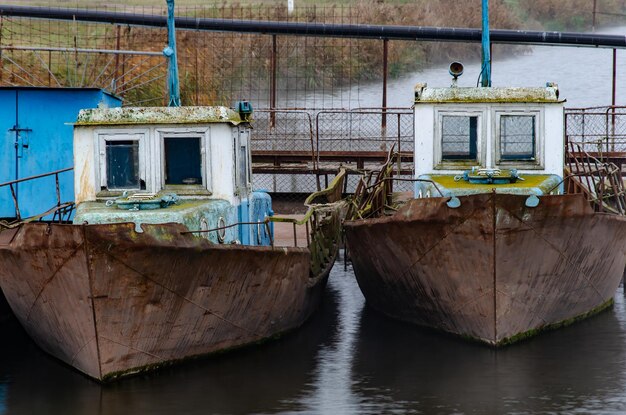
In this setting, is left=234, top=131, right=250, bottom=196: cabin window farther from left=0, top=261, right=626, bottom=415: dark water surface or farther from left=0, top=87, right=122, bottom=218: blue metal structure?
left=0, top=87, right=122, bottom=218: blue metal structure

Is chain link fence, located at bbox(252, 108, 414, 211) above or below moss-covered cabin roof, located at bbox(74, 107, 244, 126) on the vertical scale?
below

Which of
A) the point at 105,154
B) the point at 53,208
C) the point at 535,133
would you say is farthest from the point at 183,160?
the point at 535,133

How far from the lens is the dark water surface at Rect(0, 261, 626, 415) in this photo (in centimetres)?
1504

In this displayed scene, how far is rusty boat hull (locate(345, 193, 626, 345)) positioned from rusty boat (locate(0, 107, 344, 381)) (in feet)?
4.35

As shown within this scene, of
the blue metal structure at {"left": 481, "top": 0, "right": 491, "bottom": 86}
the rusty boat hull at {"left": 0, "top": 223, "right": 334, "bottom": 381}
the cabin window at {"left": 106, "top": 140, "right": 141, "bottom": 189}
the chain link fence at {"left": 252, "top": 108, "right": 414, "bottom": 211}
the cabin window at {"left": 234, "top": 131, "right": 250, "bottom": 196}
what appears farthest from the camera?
the chain link fence at {"left": 252, "top": 108, "right": 414, "bottom": 211}

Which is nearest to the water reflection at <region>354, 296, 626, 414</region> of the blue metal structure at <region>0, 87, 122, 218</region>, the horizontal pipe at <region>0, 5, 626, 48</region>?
the blue metal structure at <region>0, 87, 122, 218</region>

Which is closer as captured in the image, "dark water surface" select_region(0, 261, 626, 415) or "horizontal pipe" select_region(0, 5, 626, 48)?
"dark water surface" select_region(0, 261, 626, 415)

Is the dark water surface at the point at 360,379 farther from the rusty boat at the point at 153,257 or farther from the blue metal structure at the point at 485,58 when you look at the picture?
the blue metal structure at the point at 485,58

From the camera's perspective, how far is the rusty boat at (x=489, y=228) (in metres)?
16.6

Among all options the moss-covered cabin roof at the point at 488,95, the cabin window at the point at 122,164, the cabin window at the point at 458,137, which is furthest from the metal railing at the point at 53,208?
the cabin window at the point at 458,137

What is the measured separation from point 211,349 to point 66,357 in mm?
1853

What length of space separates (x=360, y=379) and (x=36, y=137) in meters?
7.65

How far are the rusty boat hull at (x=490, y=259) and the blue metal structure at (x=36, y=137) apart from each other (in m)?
5.21

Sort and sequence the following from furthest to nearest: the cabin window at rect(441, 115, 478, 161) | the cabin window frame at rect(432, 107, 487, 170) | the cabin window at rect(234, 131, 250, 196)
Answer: the cabin window at rect(441, 115, 478, 161) → the cabin window frame at rect(432, 107, 487, 170) → the cabin window at rect(234, 131, 250, 196)
